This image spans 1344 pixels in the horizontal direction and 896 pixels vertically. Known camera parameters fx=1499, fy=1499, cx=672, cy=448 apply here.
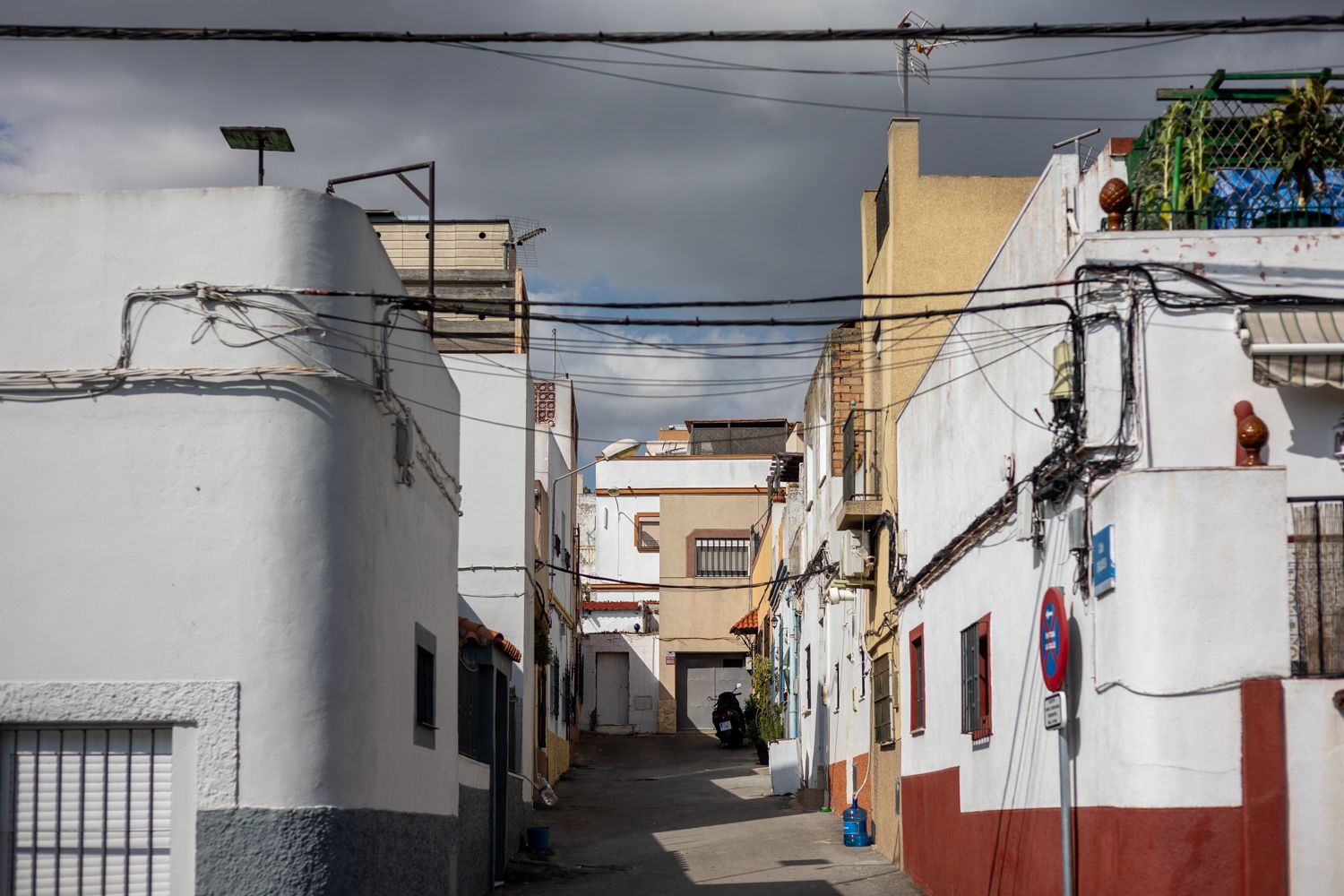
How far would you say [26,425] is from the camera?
1087 cm

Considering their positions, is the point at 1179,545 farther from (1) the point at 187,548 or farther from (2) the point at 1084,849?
(1) the point at 187,548

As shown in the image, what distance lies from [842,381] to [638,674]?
2426cm

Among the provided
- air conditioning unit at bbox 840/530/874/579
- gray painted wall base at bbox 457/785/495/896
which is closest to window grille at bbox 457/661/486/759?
gray painted wall base at bbox 457/785/495/896

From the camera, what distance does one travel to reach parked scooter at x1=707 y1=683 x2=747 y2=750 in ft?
133

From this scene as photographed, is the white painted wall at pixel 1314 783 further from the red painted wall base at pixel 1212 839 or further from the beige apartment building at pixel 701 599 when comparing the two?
the beige apartment building at pixel 701 599

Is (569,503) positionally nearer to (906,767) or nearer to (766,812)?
(766,812)

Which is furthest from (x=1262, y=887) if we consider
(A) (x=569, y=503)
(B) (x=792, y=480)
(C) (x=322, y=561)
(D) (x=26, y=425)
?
(A) (x=569, y=503)

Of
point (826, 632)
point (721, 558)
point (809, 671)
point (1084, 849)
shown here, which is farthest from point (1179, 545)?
point (721, 558)

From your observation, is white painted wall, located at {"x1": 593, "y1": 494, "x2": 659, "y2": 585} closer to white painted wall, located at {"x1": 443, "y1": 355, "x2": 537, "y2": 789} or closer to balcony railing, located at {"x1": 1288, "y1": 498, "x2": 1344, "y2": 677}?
white painted wall, located at {"x1": 443, "y1": 355, "x2": 537, "y2": 789}

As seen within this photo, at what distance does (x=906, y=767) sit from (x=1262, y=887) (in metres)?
9.27

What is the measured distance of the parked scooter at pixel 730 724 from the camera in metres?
40.5

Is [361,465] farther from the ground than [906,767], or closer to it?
farther from the ground

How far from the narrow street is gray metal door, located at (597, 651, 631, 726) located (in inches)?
468

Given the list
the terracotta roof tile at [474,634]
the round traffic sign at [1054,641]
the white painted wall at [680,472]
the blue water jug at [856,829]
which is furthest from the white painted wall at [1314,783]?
the white painted wall at [680,472]
